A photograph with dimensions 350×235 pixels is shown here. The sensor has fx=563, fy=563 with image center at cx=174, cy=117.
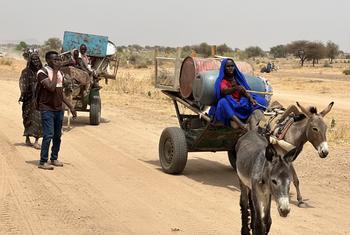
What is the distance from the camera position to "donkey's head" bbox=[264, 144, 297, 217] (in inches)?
187

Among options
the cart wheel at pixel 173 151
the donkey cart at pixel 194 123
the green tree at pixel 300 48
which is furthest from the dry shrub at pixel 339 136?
the green tree at pixel 300 48

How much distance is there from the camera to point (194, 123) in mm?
10945

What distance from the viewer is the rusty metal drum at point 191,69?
10312 mm

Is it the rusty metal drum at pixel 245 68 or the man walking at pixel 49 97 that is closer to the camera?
the man walking at pixel 49 97

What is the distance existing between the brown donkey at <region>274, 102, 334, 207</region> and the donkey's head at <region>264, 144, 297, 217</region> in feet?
8.65

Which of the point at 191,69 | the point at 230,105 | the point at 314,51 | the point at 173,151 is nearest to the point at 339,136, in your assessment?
the point at 191,69

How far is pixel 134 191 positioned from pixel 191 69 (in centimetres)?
270

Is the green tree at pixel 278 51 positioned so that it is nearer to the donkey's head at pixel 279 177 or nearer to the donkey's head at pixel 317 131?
the donkey's head at pixel 317 131

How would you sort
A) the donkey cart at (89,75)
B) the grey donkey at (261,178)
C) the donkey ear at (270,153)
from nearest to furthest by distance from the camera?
the grey donkey at (261,178), the donkey ear at (270,153), the donkey cart at (89,75)

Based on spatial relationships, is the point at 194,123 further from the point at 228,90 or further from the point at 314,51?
the point at 314,51

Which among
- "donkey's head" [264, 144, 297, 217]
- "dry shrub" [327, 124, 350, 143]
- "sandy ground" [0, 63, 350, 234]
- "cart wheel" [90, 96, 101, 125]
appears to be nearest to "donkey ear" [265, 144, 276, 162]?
"donkey's head" [264, 144, 297, 217]

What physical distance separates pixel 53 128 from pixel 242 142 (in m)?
4.78

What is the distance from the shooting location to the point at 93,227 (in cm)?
702

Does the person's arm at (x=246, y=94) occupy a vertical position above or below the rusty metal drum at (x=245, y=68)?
below
